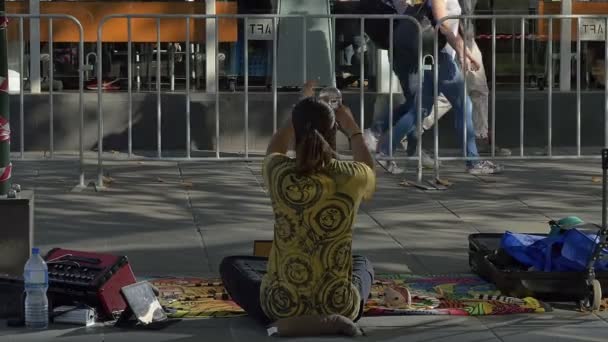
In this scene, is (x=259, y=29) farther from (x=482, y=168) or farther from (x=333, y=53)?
(x=482, y=168)

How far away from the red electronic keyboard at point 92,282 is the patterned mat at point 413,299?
32 cm

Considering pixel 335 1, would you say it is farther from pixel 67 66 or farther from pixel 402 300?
pixel 402 300

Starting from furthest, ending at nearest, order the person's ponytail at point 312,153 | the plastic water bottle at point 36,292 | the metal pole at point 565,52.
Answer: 1. the metal pole at point 565,52
2. the plastic water bottle at point 36,292
3. the person's ponytail at point 312,153

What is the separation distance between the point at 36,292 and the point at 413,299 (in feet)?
6.74

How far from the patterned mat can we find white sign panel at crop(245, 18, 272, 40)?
5.01 metres

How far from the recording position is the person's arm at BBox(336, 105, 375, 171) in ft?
22.2

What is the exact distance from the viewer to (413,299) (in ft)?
24.4

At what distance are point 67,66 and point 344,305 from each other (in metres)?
6.93

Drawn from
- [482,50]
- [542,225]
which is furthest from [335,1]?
[542,225]

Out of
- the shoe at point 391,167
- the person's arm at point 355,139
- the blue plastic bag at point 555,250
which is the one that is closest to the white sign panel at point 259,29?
the shoe at point 391,167

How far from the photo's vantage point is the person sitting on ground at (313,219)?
6.44m

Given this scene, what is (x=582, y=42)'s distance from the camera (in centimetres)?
1284

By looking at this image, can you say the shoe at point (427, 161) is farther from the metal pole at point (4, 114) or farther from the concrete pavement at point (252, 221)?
the metal pole at point (4, 114)

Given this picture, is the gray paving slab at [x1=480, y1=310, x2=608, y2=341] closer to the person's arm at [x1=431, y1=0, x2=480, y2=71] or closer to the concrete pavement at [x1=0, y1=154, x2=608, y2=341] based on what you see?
the concrete pavement at [x1=0, y1=154, x2=608, y2=341]
